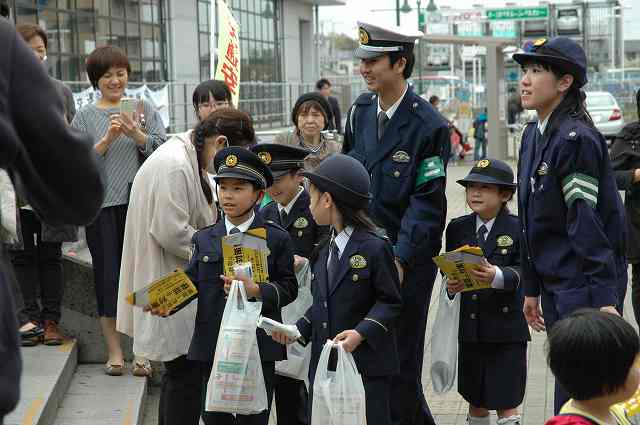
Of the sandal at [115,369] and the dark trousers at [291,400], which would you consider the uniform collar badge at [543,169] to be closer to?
the dark trousers at [291,400]

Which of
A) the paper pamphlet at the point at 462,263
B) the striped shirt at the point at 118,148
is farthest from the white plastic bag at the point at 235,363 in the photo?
the striped shirt at the point at 118,148

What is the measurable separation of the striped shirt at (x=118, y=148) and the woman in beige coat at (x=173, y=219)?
4.25 feet

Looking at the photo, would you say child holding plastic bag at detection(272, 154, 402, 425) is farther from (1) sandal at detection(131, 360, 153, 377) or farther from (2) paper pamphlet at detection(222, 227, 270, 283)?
(1) sandal at detection(131, 360, 153, 377)

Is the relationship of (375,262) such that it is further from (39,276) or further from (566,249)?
(39,276)

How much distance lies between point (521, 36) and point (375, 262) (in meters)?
53.5

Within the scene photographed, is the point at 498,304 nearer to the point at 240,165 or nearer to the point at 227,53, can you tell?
the point at 240,165

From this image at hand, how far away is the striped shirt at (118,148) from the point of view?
23.7ft

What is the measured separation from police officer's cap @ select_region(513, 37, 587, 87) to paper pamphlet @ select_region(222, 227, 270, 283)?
143 cm

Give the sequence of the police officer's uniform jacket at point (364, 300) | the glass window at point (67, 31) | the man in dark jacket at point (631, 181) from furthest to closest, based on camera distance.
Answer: the glass window at point (67, 31)
the man in dark jacket at point (631, 181)
the police officer's uniform jacket at point (364, 300)

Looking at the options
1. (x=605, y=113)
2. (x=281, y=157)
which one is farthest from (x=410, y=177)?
(x=605, y=113)

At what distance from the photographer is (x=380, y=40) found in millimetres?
5645

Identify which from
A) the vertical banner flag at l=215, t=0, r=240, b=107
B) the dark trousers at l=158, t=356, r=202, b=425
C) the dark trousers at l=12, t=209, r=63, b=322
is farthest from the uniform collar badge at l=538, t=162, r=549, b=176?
the vertical banner flag at l=215, t=0, r=240, b=107

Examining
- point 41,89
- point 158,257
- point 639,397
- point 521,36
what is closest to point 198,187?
point 158,257

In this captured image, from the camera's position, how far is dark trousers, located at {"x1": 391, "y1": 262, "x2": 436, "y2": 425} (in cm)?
568
